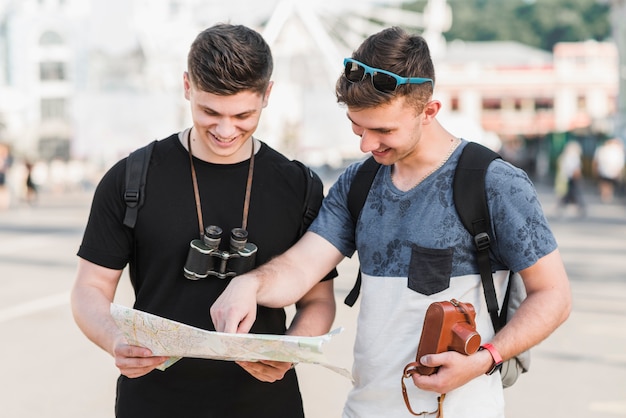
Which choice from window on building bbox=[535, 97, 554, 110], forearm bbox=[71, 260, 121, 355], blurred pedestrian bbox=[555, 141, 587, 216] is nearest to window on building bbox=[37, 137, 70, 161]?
window on building bbox=[535, 97, 554, 110]

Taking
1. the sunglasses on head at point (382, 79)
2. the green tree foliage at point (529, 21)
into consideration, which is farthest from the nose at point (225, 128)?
the green tree foliage at point (529, 21)

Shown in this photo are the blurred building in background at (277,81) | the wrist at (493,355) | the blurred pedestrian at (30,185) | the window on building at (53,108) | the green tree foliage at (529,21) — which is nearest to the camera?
the wrist at (493,355)

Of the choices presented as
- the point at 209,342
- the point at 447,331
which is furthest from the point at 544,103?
the point at 209,342

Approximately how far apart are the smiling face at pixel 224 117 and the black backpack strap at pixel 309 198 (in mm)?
236

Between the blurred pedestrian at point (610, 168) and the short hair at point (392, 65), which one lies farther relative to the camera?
the blurred pedestrian at point (610, 168)

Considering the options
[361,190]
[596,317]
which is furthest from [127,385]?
[596,317]

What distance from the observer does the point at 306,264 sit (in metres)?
2.68

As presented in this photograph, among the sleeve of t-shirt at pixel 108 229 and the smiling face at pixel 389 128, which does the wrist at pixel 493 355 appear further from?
the sleeve of t-shirt at pixel 108 229

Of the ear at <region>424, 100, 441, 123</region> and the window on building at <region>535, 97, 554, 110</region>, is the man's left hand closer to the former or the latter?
the ear at <region>424, 100, 441, 123</region>

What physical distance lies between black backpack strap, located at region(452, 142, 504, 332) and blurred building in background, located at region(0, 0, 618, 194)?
36.3 inches

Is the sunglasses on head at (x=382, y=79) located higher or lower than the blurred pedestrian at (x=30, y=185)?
higher

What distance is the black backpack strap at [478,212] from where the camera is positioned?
243 cm

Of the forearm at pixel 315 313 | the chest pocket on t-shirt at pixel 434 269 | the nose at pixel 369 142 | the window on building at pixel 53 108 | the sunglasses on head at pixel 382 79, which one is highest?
the sunglasses on head at pixel 382 79

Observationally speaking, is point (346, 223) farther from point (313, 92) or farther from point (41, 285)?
point (313, 92)
